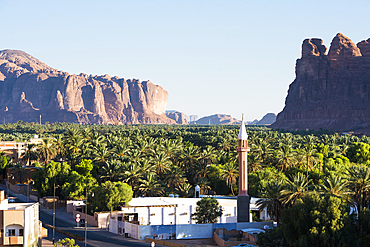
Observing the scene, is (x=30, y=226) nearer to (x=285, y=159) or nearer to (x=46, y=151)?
(x=285, y=159)

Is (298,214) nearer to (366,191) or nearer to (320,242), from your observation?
(320,242)

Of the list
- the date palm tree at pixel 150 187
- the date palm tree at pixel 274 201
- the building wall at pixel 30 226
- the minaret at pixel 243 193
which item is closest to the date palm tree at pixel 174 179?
the date palm tree at pixel 150 187

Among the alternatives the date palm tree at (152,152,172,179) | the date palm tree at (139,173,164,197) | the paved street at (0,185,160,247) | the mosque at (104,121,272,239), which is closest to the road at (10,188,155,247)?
the paved street at (0,185,160,247)

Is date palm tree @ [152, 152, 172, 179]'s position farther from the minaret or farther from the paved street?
the minaret

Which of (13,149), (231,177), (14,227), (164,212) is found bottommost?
(164,212)

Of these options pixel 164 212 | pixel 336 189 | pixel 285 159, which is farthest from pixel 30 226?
pixel 285 159

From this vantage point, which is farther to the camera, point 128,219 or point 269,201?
point 128,219

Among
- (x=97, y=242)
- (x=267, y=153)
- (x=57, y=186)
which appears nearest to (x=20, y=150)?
(x=57, y=186)

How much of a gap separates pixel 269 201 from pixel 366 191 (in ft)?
32.2

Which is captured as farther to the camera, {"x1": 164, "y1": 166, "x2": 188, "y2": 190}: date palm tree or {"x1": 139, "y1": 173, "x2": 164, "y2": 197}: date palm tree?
{"x1": 164, "y1": 166, "x2": 188, "y2": 190}: date palm tree

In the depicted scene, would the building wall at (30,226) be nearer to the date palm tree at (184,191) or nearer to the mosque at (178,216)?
the mosque at (178,216)

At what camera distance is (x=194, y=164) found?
8300 centimetres

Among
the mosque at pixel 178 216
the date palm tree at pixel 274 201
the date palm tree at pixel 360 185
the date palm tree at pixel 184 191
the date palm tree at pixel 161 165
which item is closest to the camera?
the date palm tree at pixel 360 185

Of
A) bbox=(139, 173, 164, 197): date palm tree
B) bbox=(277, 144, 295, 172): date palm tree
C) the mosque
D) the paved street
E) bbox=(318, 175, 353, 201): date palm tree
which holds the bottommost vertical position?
the paved street
